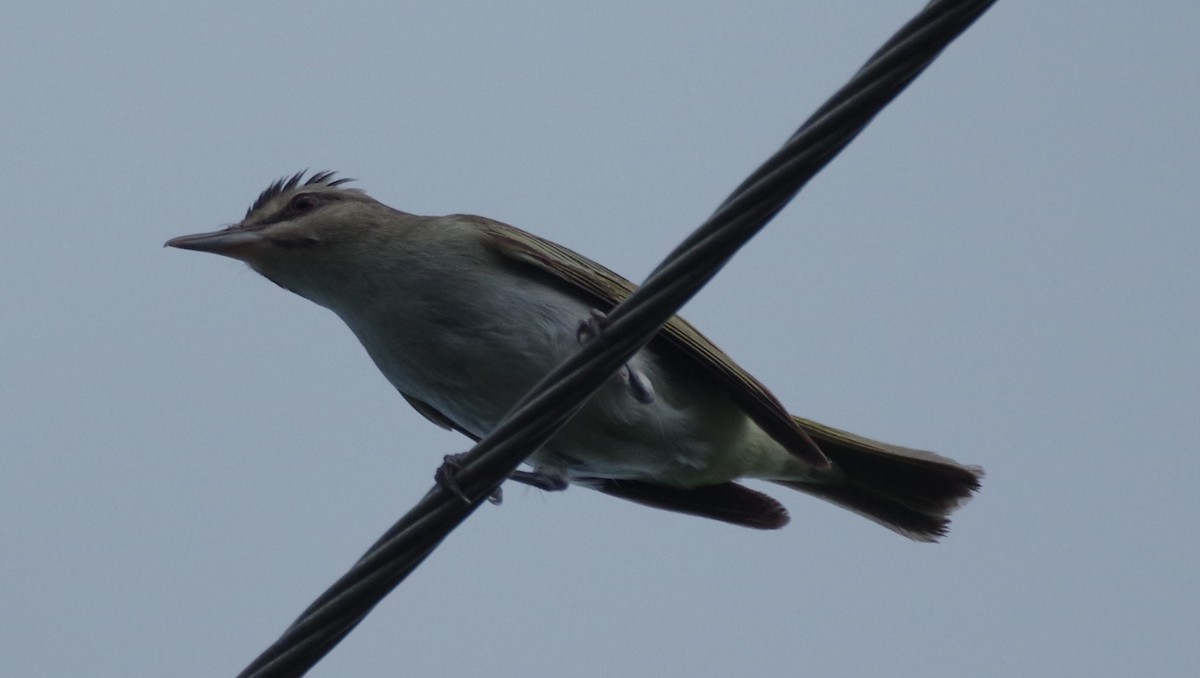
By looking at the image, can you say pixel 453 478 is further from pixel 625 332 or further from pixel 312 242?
pixel 312 242

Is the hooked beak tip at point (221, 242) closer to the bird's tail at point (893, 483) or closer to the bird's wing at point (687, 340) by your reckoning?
the bird's wing at point (687, 340)

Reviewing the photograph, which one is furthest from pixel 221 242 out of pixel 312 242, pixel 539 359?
pixel 539 359

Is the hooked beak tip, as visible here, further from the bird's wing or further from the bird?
the bird's wing

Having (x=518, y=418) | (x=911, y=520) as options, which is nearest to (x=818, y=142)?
(x=518, y=418)

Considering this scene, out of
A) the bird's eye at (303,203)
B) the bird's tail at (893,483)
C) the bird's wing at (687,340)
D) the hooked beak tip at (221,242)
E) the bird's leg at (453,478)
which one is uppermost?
the bird's tail at (893,483)

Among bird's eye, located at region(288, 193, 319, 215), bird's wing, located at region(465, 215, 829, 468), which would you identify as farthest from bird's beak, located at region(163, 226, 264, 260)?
bird's wing, located at region(465, 215, 829, 468)

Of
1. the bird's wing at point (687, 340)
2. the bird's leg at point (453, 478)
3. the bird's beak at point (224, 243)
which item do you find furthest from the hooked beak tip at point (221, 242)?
the bird's leg at point (453, 478)
